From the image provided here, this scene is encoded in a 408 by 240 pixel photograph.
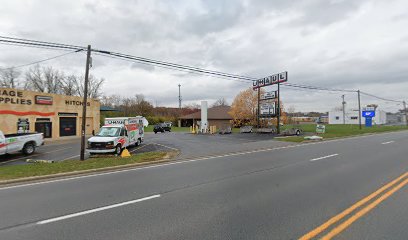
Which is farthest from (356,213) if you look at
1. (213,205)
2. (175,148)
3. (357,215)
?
(175,148)

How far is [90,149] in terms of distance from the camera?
642 inches

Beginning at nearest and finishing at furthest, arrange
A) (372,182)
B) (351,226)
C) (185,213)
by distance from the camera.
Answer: (351,226), (185,213), (372,182)

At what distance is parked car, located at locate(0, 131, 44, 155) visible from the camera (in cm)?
1602

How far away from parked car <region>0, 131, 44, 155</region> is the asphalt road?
32.5 feet

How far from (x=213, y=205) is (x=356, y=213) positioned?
9.23 ft

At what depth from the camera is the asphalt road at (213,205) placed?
447cm

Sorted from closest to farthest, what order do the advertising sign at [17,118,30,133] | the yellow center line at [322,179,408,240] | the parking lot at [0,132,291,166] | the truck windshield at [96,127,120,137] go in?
the yellow center line at [322,179,408,240]
the parking lot at [0,132,291,166]
the truck windshield at [96,127,120,137]
the advertising sign at [17,118,30,133]

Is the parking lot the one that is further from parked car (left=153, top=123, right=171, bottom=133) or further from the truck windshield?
parked car (left=153, top=123, right=171, bottom=133)

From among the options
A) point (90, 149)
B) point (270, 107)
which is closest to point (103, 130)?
point (90, 149)

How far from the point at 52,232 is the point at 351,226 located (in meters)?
5.11

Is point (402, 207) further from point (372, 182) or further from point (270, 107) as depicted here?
point (270, 107)

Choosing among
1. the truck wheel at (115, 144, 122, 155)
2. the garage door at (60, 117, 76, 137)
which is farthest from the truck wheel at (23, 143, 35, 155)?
the garage door at (60, 117, 76, 137)

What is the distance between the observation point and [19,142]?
17.1 meters

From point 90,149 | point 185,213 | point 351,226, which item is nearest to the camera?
point 351,226
